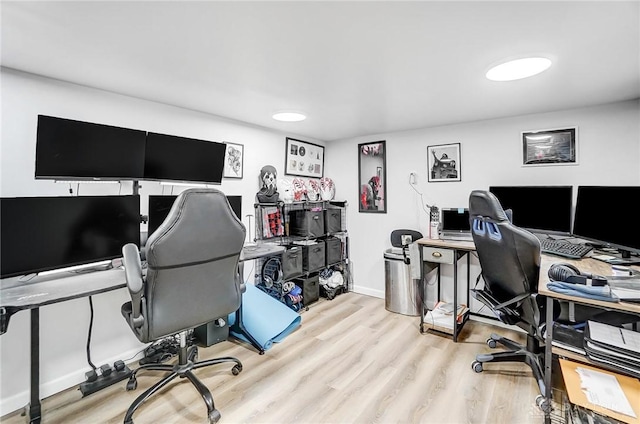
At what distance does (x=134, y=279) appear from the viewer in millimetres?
1535

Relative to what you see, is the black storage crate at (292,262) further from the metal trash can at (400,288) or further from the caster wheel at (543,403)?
the caster wheel at (543,403)

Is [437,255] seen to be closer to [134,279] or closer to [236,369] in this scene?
[236,369]

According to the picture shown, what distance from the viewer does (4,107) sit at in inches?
71.2

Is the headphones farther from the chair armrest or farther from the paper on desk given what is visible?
the chair armrest

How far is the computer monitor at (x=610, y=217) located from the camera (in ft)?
5.94

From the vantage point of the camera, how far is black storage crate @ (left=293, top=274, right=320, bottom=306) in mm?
3433

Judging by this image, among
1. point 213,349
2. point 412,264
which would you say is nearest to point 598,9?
point 412,264

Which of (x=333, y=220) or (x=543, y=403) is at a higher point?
(x=333, y=220)

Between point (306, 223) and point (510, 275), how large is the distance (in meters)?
2.13

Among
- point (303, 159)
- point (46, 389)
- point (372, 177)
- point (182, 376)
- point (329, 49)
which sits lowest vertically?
point (46, 389)

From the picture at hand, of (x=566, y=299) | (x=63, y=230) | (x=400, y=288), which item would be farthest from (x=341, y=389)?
(x=63, y=230)

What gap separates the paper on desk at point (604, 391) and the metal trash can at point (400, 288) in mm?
1722

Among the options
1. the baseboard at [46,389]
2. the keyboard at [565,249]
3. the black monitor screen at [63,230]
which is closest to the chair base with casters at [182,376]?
the baseboard at [46,389]

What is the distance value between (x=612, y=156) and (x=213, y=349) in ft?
12.3
